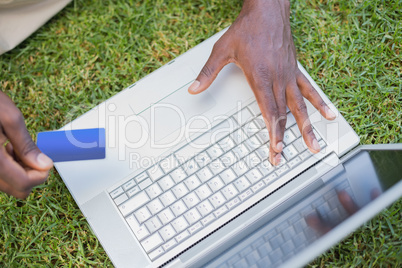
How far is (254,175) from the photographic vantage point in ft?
3.37

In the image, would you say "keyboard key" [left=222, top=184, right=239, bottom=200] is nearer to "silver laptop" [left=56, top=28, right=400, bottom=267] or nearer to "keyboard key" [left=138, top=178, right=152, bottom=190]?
"silver laptop" [left=56, top=28, right=400, bottom=267]

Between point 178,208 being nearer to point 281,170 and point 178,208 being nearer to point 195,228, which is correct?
point 195,228

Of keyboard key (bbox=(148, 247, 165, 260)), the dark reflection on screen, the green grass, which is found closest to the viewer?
the dark reflection on screen

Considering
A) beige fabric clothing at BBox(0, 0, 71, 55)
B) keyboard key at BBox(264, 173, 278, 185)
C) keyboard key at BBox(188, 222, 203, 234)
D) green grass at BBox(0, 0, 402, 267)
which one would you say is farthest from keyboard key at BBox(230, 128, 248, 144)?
beige fabric clothing at BBox(0, 0, 71, 55)

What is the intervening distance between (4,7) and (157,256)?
760mm

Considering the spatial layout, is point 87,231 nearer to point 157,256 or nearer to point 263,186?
point 157,256

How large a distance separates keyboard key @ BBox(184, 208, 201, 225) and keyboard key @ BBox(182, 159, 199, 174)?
88 mm

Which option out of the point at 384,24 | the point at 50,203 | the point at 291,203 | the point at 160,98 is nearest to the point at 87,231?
the point at 50,203

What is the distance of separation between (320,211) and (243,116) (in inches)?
11.2

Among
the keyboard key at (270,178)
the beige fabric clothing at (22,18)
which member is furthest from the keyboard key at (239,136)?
the beige fabric clothing at (22,18)

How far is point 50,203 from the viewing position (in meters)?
1.16

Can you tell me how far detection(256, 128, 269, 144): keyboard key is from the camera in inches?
41.3

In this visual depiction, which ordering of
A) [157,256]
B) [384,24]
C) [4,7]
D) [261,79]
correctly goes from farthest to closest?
[384,24], [4,7], [261,79], [157,256]

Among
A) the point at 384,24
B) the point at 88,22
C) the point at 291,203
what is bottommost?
the point at 291,203
